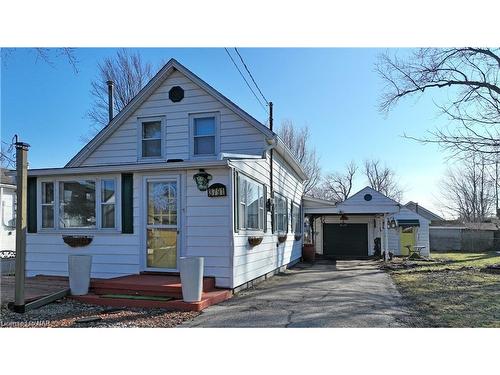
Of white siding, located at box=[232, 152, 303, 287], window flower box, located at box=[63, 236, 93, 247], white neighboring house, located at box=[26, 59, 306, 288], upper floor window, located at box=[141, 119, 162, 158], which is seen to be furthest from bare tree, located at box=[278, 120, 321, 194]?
window flower box, located at box=[63, 236, 93, 247]

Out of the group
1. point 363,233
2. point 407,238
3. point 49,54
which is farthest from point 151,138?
point 407,238

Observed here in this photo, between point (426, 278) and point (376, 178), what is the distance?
123 ft

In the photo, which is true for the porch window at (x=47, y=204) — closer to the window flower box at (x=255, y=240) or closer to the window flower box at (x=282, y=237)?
the window flower box at (x=255, y=240)

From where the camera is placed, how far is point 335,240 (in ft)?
80.6

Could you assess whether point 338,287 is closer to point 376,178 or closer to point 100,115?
point 100,115

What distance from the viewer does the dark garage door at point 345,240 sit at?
79.2ft

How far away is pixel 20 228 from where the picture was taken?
22.1ft

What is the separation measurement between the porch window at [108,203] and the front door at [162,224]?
2.81 feet

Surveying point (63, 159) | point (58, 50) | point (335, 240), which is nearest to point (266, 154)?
point (58, 50)

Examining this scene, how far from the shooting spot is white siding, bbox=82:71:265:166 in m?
11.4

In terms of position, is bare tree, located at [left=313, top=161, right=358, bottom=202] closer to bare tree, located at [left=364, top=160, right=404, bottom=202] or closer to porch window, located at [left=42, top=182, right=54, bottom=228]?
bare tree, located at [left=364, top=160, right=404, bottom=202]

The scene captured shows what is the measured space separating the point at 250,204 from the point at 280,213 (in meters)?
4.19

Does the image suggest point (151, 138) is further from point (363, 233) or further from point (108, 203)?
point (363, 233)

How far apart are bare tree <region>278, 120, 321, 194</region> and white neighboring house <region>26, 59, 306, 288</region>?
16.4m
